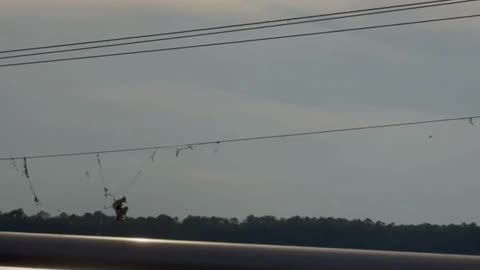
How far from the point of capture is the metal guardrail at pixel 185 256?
2.34m

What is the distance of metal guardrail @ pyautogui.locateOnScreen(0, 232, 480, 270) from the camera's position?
234 centimetres

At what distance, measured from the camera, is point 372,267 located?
2332 millimetres

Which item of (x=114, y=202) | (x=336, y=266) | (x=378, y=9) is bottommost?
(x=336, y=266)

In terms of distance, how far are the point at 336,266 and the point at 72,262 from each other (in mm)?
538

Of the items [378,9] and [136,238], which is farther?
[378,9]

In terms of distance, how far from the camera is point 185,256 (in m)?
Answer: 2.44

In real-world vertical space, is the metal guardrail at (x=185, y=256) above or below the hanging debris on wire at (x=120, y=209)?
below

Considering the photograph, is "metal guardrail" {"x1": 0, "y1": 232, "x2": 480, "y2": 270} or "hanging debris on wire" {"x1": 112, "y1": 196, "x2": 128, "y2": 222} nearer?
"metal guardrail" {"x1": 0, "y1": 232, "x2": 480, "y2": 270}

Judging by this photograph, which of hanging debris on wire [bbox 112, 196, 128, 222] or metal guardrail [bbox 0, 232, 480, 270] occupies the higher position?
hanging debris on wire [bbox 112, 196, 128, 222]

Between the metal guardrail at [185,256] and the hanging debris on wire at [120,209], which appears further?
the hanging debris on wire at [120,209]

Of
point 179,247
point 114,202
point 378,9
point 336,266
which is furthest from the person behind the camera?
point 378,9

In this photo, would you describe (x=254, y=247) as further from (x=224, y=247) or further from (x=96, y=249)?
(x=96, y=249)

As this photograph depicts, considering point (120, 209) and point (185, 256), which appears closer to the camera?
point (185, 256)

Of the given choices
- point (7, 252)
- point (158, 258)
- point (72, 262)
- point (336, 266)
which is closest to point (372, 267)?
point (336, 266)
